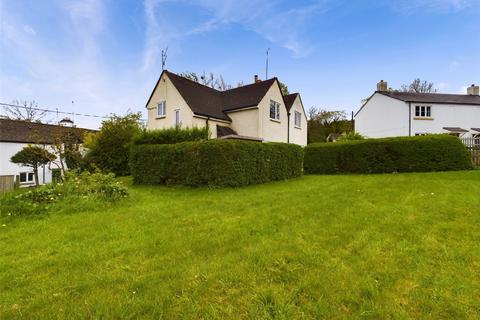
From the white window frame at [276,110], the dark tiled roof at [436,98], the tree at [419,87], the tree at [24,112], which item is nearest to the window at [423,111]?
the dark tiled roof at [436,98]

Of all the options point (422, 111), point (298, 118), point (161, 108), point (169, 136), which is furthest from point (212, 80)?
point (169, 136)

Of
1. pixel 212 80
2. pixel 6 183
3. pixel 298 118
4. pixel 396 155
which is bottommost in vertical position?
pixel 6 183

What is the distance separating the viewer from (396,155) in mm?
13570

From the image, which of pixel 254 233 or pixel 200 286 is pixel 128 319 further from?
pixel 254 233

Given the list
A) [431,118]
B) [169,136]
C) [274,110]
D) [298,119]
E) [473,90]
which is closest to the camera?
[169,136]

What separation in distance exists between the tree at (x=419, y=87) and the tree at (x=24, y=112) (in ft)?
197

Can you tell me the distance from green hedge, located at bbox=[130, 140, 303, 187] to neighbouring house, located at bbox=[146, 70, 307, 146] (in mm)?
7754

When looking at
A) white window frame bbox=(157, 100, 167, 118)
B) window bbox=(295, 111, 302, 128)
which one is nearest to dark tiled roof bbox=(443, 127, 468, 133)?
window bbox=(295, 111, 302, 128)

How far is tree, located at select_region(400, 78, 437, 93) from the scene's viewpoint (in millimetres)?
50469

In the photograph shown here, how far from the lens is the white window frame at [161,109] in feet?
69.3

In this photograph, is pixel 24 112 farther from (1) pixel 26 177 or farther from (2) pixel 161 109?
(2) pixel 161 109

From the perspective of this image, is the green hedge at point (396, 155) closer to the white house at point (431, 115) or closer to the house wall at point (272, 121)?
the house wall at point (272, 121)

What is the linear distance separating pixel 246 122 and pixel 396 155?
36.9 ft

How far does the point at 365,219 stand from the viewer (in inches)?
205
